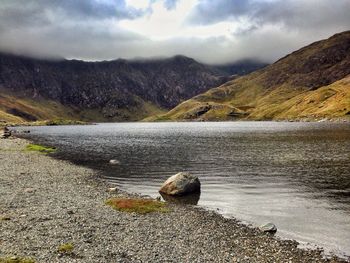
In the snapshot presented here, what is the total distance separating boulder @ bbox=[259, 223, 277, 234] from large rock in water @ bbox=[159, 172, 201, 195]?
16.5 m

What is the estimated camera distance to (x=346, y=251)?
28281 millimetres

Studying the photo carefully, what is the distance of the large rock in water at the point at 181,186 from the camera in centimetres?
4872

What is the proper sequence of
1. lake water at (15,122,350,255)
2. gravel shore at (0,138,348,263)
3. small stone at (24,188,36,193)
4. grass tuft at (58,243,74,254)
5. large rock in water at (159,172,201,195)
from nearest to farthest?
grass tuft at (58,243,74,254) < gravel shore at (0,138,348,263) < lake water at (15,122,350,255) < small stone at (24,188,36,193) < large rock in water at (159,172,201,195)

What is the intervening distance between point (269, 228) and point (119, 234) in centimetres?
1260

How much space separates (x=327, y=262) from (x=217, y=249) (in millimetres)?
7382

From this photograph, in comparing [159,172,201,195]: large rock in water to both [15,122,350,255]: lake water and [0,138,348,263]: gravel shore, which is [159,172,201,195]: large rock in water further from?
[0,138,348,263]: gravel shore

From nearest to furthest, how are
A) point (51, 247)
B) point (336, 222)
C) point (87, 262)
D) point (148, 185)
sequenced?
point (87, 262)
point (51, 247)
point (336, 222)
point (148, 185)

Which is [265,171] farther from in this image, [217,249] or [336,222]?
[217,249]

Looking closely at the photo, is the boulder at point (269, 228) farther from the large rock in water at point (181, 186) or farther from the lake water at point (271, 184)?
the large rock in water at point (181, 186)

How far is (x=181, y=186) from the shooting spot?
4894 centimetres

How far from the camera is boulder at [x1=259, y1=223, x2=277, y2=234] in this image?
32.7m

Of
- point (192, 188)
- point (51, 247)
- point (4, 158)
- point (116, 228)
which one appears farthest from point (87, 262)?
point (4, 158)

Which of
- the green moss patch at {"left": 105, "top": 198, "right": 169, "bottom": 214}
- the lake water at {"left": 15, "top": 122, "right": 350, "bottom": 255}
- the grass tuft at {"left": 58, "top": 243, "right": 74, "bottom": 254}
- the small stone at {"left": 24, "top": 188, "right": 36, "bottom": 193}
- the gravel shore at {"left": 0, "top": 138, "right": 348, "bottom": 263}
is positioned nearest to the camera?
the grass tuft at {"left": 58, "top": 243, "right": 74, "bottom": 254}

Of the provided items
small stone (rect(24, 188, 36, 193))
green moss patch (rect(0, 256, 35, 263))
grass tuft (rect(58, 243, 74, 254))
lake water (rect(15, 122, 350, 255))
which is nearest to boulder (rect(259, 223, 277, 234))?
lake water (rect(15, 122, 350, 255))
